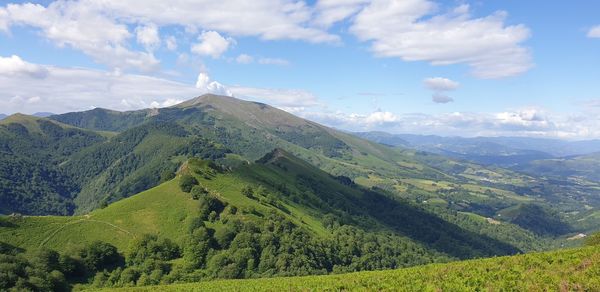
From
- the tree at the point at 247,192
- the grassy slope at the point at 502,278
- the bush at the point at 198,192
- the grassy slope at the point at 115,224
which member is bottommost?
the grassy slope at the point at 115,224

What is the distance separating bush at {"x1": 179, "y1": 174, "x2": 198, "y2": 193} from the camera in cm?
16244

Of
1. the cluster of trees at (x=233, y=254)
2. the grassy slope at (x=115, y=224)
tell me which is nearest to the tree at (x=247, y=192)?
the cluster of trees at (x=233, y=254)

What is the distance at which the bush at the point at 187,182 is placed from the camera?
162438mm

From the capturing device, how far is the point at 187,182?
164375 mm

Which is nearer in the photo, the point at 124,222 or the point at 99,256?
the point at 99,256

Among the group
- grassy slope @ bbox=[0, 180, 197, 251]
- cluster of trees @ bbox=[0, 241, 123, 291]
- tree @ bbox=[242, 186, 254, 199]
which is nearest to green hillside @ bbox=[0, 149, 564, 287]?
grassy slope @ bbox=[0, 180, 197, 251]

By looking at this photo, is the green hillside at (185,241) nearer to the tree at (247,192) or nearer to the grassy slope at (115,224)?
the grassy slope at (115,224)

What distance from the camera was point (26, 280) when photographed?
3349 inches

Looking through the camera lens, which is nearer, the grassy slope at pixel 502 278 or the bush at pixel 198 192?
the grassy slope at pixel 502 278

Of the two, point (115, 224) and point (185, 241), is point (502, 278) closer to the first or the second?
point (185, 241)

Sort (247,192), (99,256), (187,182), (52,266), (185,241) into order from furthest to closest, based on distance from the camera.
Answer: (247,192), (187,182), (185,241), (99,256), (52,266)

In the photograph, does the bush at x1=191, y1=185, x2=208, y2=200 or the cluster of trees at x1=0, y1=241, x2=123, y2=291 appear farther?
the bush at x1=191, y1=185, x2=208, y2=200

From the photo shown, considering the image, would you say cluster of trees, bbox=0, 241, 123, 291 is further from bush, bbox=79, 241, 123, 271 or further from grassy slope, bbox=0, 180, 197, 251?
grassy slope, bbox=0, 180, 197, 251

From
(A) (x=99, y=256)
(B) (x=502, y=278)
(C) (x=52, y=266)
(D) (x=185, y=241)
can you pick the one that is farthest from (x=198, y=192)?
(B) (x=502, y=278)
